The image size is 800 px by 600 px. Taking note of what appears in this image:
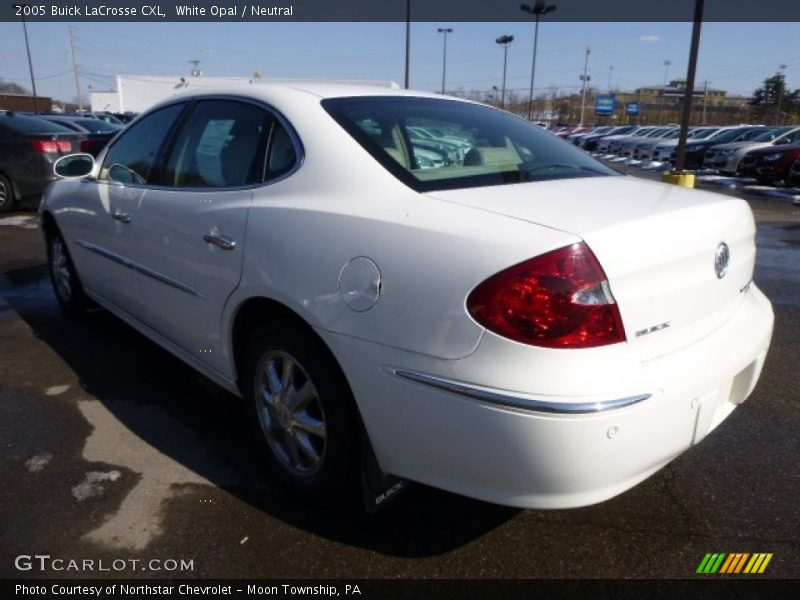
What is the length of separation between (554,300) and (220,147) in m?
1.81

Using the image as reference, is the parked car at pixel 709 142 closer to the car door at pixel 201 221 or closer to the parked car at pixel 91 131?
the parked car at pixel 91 131

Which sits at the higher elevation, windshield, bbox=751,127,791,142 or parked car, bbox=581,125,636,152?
windshield, bbox=751,127,791,142

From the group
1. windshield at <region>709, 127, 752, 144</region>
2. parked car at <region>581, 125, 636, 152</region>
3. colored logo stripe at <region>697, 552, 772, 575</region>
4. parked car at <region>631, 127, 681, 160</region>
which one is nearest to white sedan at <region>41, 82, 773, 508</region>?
colored logo stripe at <region>697, 552, 772, 575</region>

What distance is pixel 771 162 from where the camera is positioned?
49.6 feet

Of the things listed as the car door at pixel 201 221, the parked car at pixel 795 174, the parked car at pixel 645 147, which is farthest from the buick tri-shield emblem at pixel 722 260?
the parked car at pixel 645 147

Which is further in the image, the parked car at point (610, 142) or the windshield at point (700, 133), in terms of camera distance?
the parked car at point (610, 142)

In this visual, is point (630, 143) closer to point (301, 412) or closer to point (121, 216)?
point (121, 216)

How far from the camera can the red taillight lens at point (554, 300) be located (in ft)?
5.55

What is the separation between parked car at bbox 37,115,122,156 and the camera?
379 inches

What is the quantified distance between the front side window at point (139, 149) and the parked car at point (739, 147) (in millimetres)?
17179

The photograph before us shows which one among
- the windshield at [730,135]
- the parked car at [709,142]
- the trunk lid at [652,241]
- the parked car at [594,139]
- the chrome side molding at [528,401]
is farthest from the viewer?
the parked car at [594,139]

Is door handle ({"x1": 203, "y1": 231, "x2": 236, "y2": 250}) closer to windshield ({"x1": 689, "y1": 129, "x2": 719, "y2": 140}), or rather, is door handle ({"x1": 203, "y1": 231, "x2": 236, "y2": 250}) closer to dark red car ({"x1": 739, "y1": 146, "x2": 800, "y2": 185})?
dark red car ({"x1": 739, "y1": 146, "x2": 800, "y2": 185})
